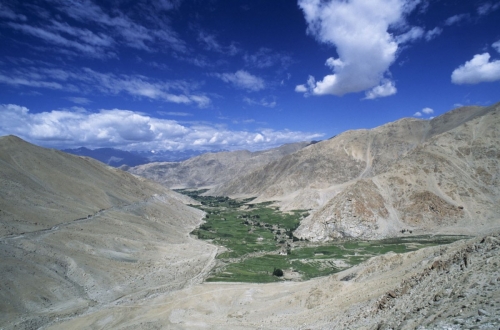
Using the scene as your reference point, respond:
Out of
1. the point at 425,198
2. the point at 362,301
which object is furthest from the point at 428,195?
the point at 362,301

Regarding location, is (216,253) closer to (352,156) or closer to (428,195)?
(428,195)

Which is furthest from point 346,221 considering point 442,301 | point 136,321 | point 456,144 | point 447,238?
point 442,301

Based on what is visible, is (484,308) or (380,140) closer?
(484,308)

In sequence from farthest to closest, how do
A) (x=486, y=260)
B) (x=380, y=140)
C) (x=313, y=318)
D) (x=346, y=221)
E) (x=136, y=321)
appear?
(x=380, y=140) → (x=346, y=221) → (x=136, y=321) → (x=313, y=318) → (x=486, y=260)

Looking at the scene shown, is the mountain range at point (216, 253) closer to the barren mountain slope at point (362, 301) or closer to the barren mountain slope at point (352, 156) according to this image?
the barren mountain slope at point (362, 301)

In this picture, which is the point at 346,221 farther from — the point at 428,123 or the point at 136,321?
the point at 428,123

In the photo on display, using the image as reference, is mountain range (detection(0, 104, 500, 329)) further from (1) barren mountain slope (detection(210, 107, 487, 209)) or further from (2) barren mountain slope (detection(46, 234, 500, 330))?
(1) barren mountain slope (detection(210, 107, 487, 209))

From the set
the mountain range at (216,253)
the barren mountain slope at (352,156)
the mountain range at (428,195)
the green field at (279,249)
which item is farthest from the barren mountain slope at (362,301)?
the barren mountain slope at (352,156)

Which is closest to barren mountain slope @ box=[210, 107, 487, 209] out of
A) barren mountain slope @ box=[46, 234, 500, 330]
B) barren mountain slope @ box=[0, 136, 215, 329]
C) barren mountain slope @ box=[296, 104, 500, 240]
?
barren mountain slope @ box=[296, 104, 500, 240]
